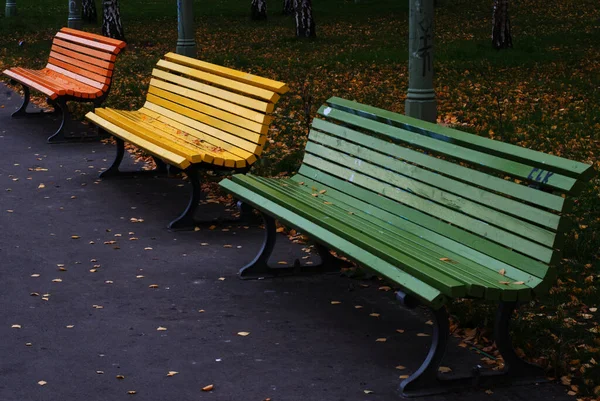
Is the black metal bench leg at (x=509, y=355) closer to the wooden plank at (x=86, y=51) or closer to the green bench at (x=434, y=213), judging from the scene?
the green bench at (x=434, y=213)

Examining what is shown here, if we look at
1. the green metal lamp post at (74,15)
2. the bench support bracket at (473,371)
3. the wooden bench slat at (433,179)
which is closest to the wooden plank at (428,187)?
the wooden bench slat at (433,179)

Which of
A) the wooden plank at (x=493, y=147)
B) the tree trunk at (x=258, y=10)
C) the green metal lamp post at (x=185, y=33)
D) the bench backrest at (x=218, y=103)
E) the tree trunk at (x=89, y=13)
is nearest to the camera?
the wooden plank at (x=493, y=147)

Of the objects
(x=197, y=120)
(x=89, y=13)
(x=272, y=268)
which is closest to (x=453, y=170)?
(x=272, y=268)

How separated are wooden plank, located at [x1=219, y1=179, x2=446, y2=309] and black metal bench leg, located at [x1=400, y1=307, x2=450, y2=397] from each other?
213 millimetres

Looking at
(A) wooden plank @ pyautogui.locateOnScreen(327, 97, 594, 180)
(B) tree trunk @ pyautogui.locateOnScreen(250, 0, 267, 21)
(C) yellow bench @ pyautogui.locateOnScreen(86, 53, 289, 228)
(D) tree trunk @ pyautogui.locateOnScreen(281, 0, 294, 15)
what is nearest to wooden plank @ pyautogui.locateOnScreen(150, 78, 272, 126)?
(C) yellow bench @ pyautogui.locateOnScreen(86, 53, 289, 228)

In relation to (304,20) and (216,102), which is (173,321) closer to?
(216,102)

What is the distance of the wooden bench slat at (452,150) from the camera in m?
4.18

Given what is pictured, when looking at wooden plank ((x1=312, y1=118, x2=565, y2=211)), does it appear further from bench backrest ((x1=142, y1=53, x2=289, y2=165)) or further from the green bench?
bench backrest ((x1=142, y1=53, x2=289, y2=165))

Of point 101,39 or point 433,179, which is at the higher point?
point 101,39

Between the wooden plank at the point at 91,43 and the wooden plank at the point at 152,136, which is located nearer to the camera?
the wooden plank at the point at 152,136

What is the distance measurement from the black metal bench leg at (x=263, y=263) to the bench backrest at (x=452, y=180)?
503 mm

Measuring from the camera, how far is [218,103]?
7.86 metres

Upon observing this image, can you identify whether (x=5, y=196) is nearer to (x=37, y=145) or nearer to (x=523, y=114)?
(x=37, y=145)

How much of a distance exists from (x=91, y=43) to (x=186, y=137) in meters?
3.58
